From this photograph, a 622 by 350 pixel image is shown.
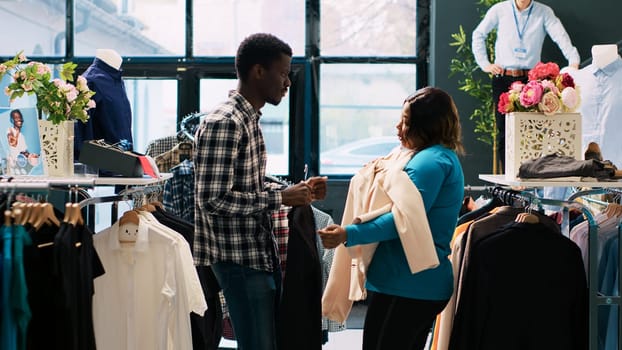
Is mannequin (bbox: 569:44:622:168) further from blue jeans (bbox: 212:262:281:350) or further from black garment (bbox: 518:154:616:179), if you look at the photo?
blue jeans (bbox: 212:262:281:350)

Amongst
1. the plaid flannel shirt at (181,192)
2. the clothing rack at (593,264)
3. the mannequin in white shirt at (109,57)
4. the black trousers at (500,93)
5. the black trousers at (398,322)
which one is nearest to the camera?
the black trousers at (398,322)

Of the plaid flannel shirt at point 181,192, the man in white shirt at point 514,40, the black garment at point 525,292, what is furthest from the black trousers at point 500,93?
the black garment at point 525,292

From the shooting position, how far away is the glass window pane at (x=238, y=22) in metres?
6.83

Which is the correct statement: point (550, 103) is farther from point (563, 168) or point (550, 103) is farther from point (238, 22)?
point (238, 22)

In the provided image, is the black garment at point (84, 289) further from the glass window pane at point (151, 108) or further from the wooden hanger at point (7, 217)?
the glass window pane at point (151, 108)

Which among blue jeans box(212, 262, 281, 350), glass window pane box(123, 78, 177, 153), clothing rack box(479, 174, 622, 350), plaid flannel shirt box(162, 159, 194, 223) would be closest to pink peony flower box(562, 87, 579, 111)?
clothing rack box(479, 174, 622, 350)

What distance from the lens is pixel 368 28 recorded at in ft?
22.3

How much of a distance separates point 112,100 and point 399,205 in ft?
7.36

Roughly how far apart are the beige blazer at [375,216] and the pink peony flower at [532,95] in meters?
0.70

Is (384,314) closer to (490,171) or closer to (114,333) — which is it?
(114,333)

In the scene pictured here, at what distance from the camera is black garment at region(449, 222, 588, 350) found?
117 inches

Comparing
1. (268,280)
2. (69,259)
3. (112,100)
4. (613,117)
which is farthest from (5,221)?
(613,117)

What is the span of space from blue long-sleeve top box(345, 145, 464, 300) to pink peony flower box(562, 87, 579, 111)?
29.1 inches

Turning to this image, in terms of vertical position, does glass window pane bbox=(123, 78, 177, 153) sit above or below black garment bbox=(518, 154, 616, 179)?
above
